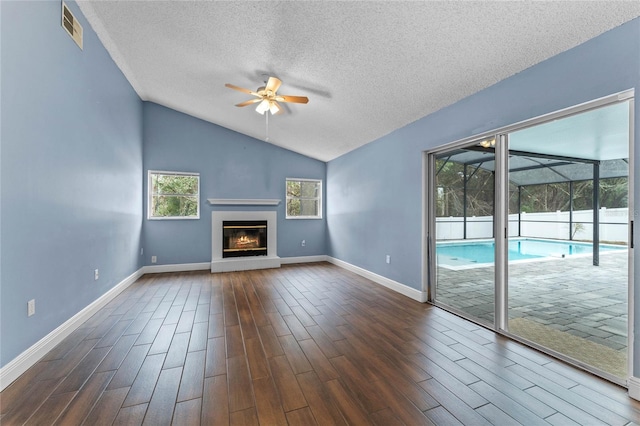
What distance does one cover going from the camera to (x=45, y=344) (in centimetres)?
226

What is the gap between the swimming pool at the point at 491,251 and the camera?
2.85 meters

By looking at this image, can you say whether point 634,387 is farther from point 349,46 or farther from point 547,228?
point 349,46

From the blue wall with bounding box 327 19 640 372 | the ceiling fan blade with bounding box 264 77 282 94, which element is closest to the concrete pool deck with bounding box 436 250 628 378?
the blue wall with bounding box 327 19 640 372

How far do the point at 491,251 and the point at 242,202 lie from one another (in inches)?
188

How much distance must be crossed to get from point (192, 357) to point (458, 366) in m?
2.18

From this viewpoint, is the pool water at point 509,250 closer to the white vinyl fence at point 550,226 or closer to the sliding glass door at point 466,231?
the sliding glass door at point 466,231

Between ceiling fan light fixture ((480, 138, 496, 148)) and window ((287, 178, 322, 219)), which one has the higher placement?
ceiling fan light fixture ((480, 138, 496, 148))

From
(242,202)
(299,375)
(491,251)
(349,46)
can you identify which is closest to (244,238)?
(242,202)

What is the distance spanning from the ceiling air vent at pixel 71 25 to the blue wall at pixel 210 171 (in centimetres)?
268

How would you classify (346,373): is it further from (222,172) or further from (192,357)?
(222,172)

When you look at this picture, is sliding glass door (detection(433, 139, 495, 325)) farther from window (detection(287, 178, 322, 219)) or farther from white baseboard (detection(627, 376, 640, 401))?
window (detection(287, 178, 322, 219))

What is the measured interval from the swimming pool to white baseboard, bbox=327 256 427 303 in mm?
537

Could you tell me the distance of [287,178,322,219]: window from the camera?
6.58m

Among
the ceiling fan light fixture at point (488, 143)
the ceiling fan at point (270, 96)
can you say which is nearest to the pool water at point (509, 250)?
the ceiling fan light fixture at point (488, 143)
